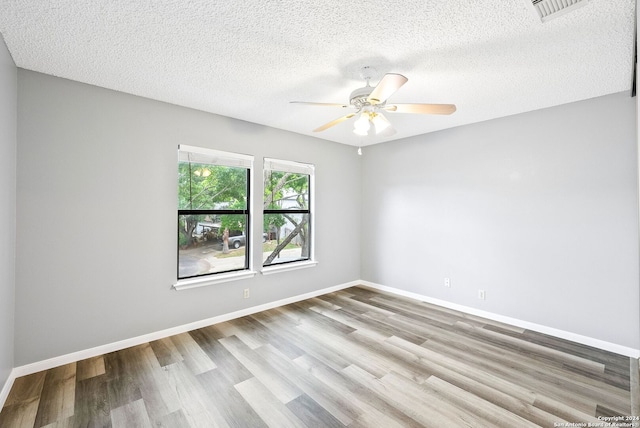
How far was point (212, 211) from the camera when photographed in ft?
11.4

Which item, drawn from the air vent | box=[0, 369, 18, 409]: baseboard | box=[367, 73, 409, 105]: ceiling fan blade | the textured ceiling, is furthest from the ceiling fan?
box=[0, 369, 18, 409]: baseboard

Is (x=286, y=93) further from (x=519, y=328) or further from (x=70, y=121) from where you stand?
(x=519, y=328)

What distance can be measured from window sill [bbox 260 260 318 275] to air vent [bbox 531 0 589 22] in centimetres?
353

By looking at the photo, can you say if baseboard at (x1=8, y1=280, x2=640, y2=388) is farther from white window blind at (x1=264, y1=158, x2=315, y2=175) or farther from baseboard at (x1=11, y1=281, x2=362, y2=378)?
white window blind at (x1=264, y1=158, x2=315, y2=175)

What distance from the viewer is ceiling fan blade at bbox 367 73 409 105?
1.82 m

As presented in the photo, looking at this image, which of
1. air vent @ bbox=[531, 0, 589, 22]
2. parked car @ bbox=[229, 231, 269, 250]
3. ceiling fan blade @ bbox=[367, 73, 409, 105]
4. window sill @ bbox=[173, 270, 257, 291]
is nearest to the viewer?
air vent @ bbox=[531, 0, 589, 22]

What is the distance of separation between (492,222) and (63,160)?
455 centimetres

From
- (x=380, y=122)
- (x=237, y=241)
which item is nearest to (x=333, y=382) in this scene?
(x=237, y=241)

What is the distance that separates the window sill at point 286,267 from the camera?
3919mm

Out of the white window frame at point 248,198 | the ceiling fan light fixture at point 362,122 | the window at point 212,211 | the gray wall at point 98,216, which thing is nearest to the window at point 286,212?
the white window frame at point 248,198

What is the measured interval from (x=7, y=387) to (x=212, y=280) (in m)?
1.70

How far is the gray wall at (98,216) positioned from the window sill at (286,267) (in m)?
0.48

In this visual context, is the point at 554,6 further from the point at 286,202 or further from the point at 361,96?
the point at 286,202

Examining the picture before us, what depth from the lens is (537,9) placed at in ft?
5.42
